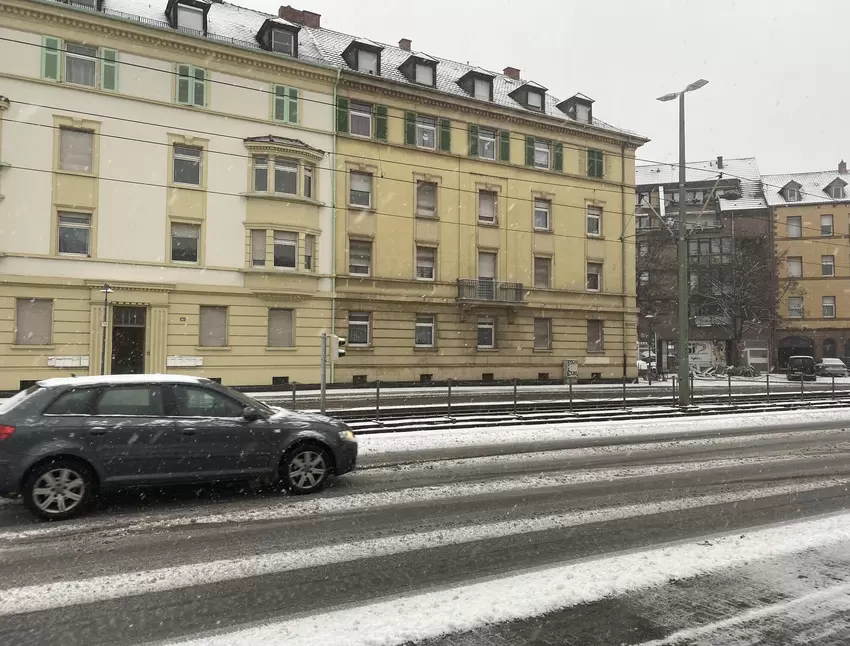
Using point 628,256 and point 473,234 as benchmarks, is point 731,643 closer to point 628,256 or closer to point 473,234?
point 473,234

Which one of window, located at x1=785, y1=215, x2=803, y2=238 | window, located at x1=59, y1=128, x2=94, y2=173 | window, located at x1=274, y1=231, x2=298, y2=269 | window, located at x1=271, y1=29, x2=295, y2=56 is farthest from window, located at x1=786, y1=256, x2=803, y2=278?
window, located at x1=59, y1=128, x2=94, y2=173

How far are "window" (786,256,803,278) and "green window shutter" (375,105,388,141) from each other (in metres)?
41.7

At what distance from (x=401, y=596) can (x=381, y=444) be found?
7.30 m

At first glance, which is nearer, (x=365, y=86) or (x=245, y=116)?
(x=245, y=116)

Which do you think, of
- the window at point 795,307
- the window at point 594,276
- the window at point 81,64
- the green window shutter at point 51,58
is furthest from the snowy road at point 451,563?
the window at point 795,307

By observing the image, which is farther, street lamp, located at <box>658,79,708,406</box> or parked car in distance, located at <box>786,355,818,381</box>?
parked car in distance, located at <box>786,355,818,381</box>

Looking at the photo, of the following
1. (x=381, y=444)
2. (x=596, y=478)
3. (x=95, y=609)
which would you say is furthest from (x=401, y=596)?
(x=381, y=444)

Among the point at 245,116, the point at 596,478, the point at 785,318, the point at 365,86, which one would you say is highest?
the point at 365,86

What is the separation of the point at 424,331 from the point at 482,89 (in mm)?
12919

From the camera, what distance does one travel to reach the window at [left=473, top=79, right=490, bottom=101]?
31875 millimetres

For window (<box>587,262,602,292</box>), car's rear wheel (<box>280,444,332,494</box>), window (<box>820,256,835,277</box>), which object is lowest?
car's rear wheel (<box>280,444,332,494</box>)

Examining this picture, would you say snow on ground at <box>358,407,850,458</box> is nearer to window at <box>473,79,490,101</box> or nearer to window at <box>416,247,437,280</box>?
window at <box>416,247,437,280</box>

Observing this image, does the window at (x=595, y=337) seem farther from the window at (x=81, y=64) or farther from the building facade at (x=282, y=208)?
the window at (x=81, y=64)

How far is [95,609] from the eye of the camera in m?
4.27
